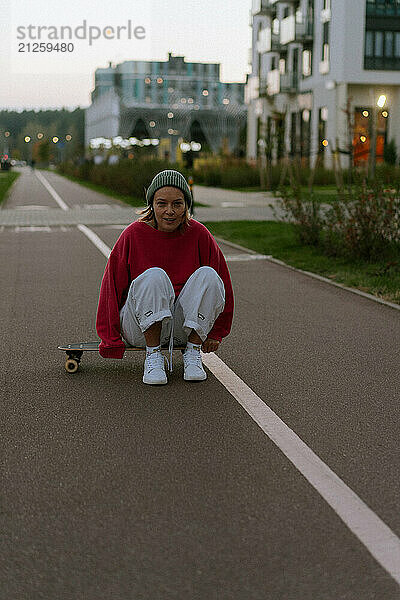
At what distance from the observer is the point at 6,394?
5.77 metres

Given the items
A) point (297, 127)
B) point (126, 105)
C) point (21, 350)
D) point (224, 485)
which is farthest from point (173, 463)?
point (126, 105)

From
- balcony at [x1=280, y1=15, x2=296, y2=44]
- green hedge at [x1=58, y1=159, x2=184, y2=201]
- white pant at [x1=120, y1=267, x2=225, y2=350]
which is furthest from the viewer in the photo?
balcony at [x1=280, y1=15, x2=296, y2=44]

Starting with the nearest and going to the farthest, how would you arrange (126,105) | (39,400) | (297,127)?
1. (39,400)
2. (297,127)
3. (126,105)

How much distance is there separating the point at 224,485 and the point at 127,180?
1329 inches

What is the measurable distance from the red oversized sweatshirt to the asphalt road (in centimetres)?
34

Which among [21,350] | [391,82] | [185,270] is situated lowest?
[21,350]

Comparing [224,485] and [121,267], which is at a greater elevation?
[121,267]

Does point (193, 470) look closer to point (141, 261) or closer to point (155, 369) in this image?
point (155, 369)

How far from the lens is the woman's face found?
5.94 metres

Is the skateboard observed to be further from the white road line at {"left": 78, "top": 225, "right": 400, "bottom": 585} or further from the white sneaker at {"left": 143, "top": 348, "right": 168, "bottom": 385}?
the white road line at {"left": 78, "top": 225, "right": 400, "bottom": 585}

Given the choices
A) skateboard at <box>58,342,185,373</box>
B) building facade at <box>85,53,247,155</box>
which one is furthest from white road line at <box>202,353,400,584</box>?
building facade at <box>85,53,247,155</box>

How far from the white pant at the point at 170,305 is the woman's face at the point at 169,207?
31 cm

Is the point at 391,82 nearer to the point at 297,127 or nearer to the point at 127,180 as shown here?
the point at 297,127

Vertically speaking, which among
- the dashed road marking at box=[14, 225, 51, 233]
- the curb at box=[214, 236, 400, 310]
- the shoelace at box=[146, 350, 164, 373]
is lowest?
the curb at box=[214, 236, 400, 310]
